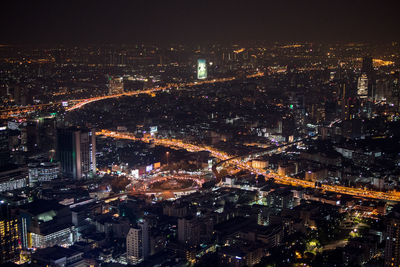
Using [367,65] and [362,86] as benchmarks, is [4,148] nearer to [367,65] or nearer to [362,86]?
[362,86]

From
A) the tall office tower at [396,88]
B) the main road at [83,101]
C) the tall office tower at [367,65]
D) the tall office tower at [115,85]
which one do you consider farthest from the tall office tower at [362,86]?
the tall office tower at [115,85]

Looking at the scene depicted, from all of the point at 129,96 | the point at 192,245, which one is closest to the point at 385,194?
the point at 192,245

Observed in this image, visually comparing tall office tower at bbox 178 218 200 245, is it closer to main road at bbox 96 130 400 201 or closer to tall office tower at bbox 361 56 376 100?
main road at bbox 96 130 400 201

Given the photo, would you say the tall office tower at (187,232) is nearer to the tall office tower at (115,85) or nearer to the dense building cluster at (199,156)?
the dense building cluster at (199,156)

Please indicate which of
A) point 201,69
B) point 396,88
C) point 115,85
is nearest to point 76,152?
point 115,85

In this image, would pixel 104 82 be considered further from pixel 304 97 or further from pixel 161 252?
pixel 161 252
